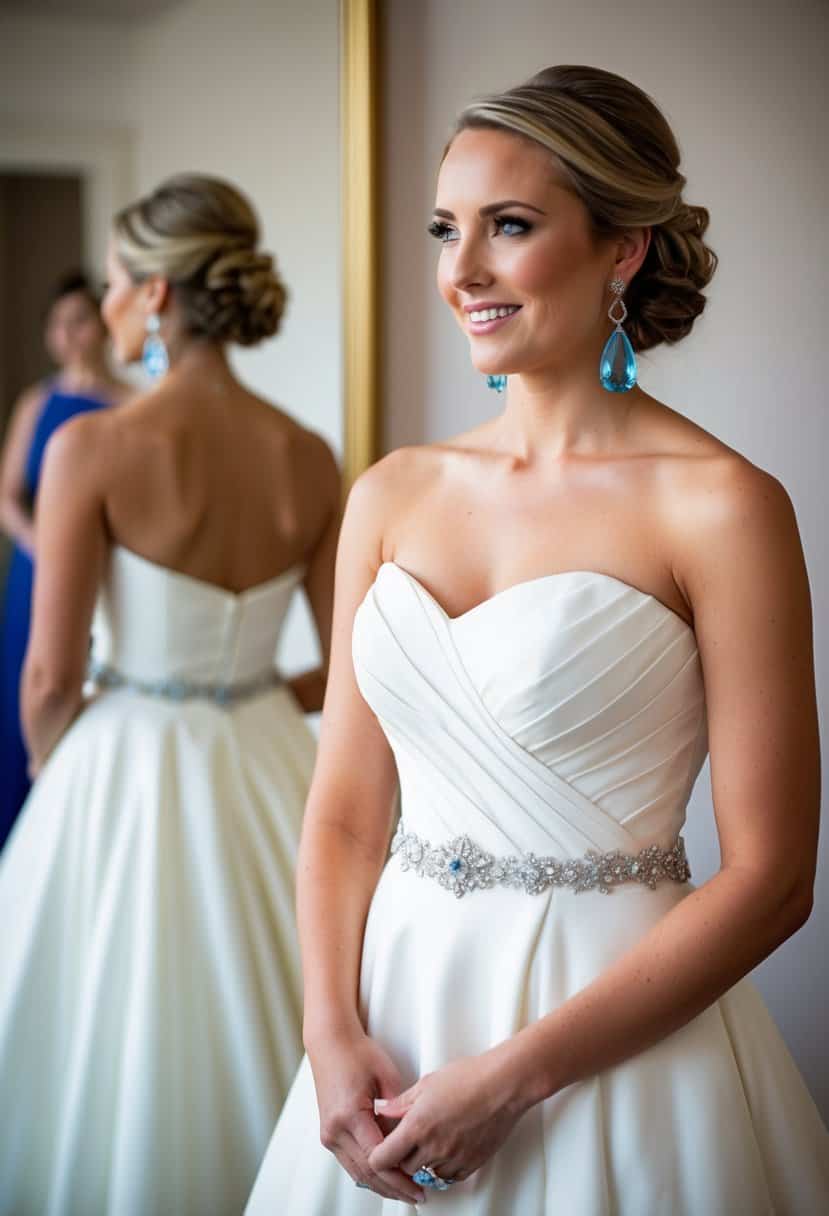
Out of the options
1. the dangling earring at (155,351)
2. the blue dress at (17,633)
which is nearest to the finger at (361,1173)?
the dangling earring at (155,351)

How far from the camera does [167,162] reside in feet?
7.90

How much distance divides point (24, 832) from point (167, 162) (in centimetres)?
127

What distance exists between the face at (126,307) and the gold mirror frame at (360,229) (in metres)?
0.30

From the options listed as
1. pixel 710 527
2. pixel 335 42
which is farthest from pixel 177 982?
pixel 335 42

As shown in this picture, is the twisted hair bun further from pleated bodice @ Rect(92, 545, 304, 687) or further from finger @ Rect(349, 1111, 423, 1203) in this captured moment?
pleated bodice @ Rect(92, 545, 304, 687)

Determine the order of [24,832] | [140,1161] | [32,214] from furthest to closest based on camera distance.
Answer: [32,214] → [24,832] → [140,1161]

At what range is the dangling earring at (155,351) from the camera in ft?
6.20

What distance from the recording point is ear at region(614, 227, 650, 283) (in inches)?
42.4

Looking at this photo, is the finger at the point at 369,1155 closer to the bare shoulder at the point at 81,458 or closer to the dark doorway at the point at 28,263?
the bare shoulder at the point at 81,458

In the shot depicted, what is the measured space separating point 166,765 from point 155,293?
0.68 m

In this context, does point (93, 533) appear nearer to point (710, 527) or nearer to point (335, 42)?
point (335, 42)

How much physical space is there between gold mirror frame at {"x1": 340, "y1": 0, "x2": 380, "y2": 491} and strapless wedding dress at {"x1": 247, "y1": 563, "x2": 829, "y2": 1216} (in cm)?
81

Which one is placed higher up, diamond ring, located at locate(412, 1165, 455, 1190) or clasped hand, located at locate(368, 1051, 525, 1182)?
clasped hand, located at locate(368, 1051, 525, 1182)

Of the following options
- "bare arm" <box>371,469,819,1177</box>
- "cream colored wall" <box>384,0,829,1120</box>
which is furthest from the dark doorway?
"bare arm" <box>371,469,819,1177</box>
